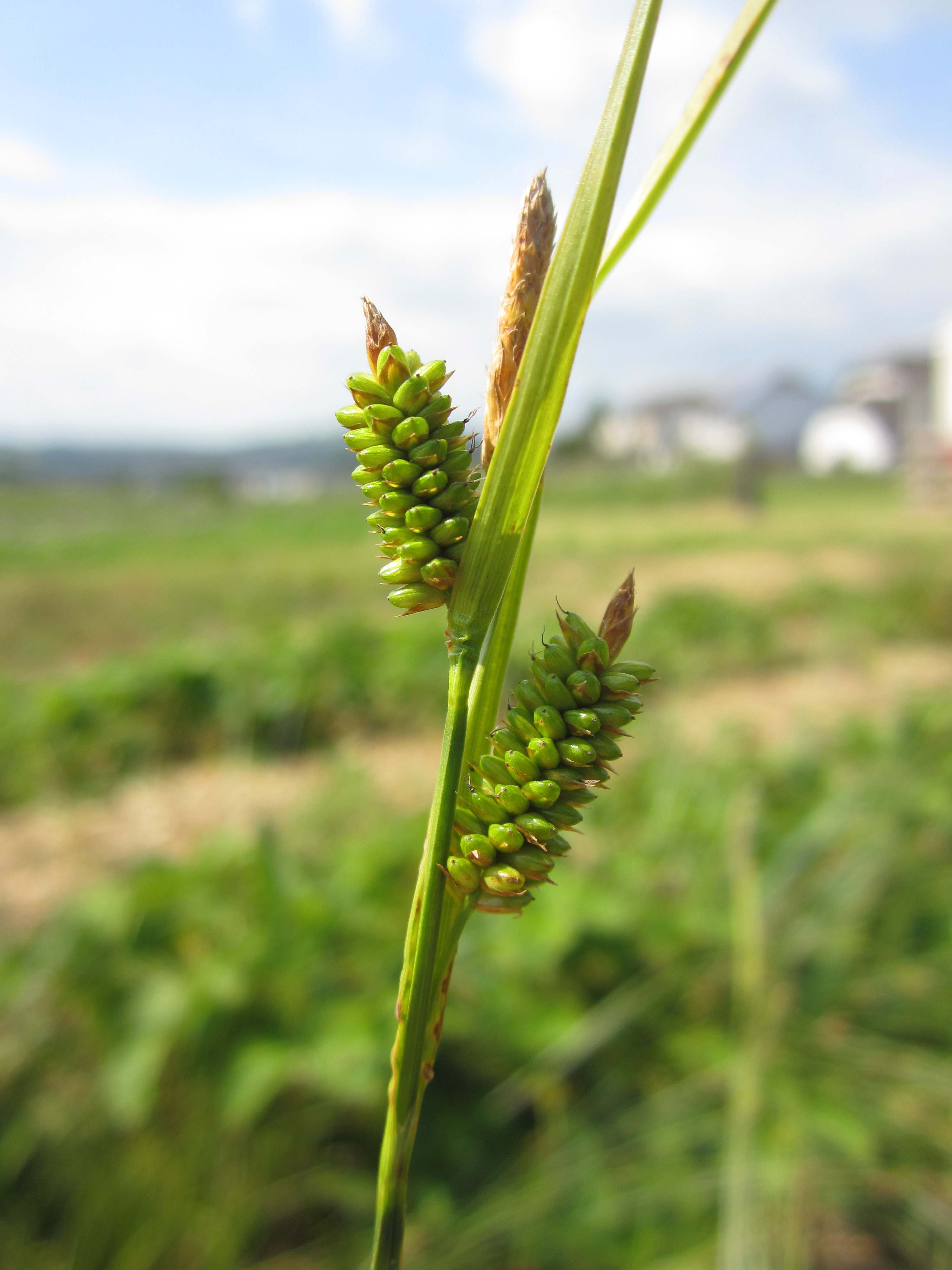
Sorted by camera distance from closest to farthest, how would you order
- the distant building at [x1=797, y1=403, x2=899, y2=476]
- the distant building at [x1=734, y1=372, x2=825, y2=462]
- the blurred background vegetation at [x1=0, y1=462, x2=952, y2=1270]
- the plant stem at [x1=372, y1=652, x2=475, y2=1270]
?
the plant stem at [x1=372, y1=652, x2=475, y2=1270]
the blurred background vegetation at [x1=0, y1=462, x2=952, y2=1270]
the distant building at [x1=797, y1=403, x2=899, y2=476]
the distant building at [x1=734, y1=372, x2=825, y2=462]

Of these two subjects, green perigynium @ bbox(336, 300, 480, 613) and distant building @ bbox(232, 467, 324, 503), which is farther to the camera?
distant building @ bbox(232, 467, 324, 503)

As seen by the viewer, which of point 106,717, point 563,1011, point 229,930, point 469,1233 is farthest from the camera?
point 106,717

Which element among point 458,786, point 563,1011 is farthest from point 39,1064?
point 458,786

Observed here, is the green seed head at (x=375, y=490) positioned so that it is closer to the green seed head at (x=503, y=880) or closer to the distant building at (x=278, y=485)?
the green seed head at (x=503, y=880)

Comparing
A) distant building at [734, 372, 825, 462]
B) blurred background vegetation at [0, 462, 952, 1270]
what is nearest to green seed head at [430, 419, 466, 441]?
blurred background vegetation at [0, 462, 952, 1270]

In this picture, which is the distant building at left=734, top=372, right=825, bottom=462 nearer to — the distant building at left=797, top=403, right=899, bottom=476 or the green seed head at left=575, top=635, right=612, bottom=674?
the distant building at left=797, top=403, right=899, bottom=476

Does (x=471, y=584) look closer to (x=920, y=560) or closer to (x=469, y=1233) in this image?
(x=469, y=1233)

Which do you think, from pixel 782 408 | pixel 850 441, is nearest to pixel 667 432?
pixel 782 408

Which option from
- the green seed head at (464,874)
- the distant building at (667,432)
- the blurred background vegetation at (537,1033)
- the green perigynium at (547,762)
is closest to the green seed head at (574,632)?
the green perigynium at (547,762)
